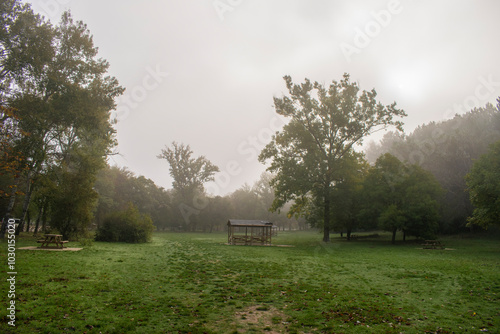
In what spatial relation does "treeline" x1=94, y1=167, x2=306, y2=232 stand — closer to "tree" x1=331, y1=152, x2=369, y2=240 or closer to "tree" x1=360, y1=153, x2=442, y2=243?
"tree" x1=331, y1=152, x2=369, y2=240

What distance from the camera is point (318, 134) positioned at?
34.2 meters

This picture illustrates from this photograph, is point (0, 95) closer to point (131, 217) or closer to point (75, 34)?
point (75, 34)

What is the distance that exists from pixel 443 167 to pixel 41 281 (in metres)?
49.2

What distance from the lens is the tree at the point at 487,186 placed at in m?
23.3

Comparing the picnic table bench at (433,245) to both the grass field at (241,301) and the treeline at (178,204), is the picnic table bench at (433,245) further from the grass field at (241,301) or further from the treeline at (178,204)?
the treeline at (178,204)

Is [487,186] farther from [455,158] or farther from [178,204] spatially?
[178,204]

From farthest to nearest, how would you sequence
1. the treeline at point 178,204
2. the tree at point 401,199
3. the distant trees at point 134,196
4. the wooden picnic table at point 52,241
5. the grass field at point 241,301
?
1. the treeline at point 178,204
2. the distant trees at point 134,196
3. the tree at point 401,199
4. the wooden picnic table at point 52,241
5. the grass field at point 241,301

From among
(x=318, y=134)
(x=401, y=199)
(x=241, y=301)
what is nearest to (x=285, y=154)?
(x=318, y=134)

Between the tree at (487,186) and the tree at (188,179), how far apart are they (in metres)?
58.6

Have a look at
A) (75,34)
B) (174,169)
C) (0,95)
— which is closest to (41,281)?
(0,95)

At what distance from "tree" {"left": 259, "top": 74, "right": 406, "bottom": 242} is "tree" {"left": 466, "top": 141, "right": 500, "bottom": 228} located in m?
9.18

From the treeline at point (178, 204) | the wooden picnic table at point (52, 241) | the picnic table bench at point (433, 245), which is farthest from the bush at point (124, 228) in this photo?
the picnic table bench at point (433, 245)

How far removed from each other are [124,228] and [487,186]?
1298 inches

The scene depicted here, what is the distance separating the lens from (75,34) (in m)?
25.2
